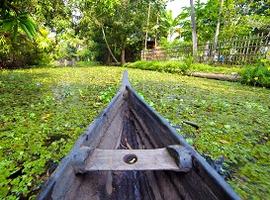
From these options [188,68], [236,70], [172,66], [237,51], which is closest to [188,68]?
[188,68]

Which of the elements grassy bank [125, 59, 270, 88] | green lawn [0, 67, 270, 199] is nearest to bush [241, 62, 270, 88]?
grassy bank [125, 59, 270, 88]

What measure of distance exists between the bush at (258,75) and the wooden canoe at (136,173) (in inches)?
230

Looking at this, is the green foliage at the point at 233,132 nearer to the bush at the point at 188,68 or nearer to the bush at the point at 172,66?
the bush at the point at 188,68

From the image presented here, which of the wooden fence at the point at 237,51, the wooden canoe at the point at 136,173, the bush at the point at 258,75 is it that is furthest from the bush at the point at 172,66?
the wooden canoe at the point at 136,173

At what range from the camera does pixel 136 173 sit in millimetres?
1706

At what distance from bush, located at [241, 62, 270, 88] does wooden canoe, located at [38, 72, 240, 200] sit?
19.2 feet

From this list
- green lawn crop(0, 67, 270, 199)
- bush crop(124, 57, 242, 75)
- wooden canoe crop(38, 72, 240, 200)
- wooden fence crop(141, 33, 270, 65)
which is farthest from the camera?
bush crop(124, 57, 242, 75)

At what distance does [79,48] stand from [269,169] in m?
40.7

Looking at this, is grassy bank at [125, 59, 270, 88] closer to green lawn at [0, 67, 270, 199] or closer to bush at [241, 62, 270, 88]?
bush at [241, 62, 270, 88]

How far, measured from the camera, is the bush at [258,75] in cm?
673

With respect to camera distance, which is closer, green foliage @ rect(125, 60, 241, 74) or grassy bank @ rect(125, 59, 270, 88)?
grassy bank @ rect(125, 59, 270, 88)

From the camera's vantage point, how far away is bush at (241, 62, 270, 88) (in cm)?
673

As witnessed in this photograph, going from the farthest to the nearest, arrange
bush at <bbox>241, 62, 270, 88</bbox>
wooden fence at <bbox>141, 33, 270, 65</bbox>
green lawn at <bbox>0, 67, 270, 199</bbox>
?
1. wooden fence at <bbox>141, 33, 270, 65</bbox>
2. bush at <bbox>241, 62, 270, 88</bbox>
3. green lawn at <bbox>0, 67, 270, 199</bbox>

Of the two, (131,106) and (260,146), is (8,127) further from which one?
(260,146)
